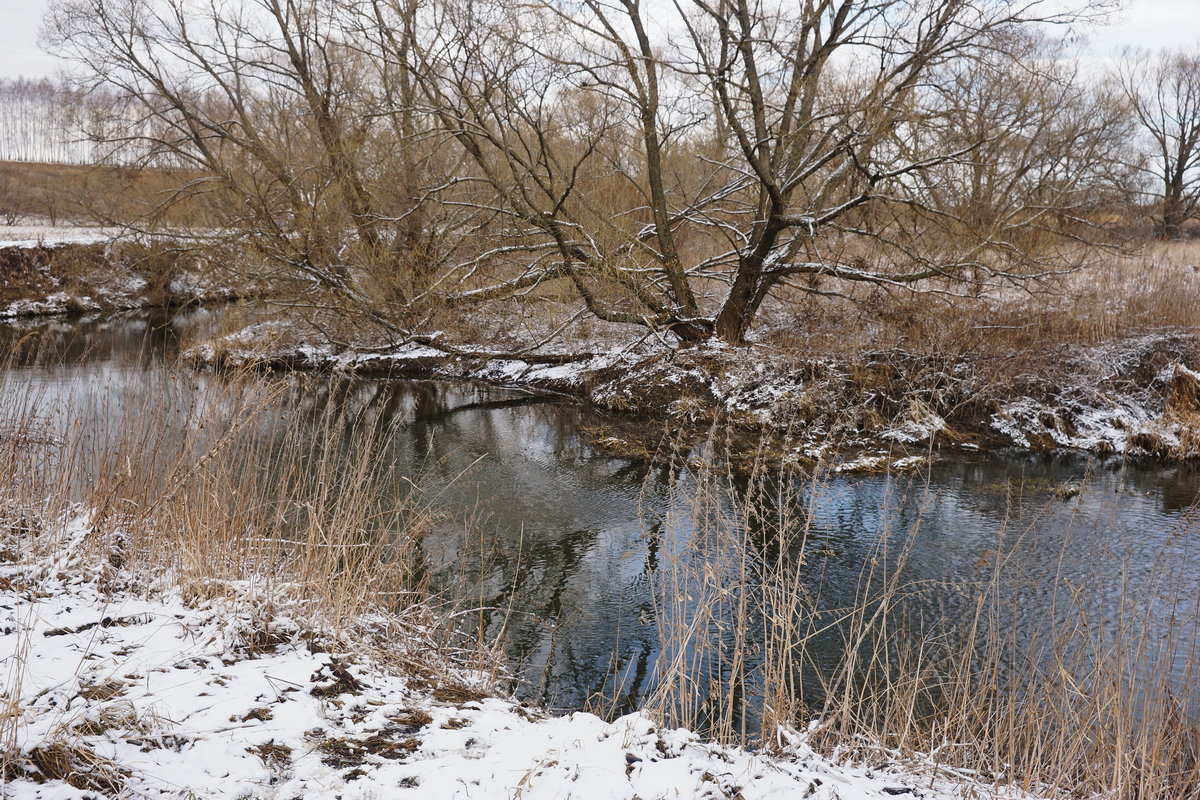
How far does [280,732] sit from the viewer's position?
116 inches

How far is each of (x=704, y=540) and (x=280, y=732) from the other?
2.73 m

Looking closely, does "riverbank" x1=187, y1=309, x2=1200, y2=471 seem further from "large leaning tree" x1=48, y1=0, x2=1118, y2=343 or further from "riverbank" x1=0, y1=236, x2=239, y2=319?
"riverbank" x1=0, y1=236, x2=239, y2=319

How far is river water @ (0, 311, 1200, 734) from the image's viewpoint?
482 centimetres

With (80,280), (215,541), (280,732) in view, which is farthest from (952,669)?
(80,280)

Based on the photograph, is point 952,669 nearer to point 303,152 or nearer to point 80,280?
point 303,152

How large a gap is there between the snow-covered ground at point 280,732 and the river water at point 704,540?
31.5 inches

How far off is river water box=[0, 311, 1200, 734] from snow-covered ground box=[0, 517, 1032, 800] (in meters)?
0.80

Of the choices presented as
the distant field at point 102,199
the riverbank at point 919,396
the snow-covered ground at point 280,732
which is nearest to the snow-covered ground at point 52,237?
the distant field at point 102,199

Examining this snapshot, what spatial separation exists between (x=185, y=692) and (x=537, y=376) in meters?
11.2

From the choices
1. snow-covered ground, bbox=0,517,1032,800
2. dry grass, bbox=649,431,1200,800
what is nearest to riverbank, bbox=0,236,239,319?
snow-covered ground, bbox=0,517,1032,800

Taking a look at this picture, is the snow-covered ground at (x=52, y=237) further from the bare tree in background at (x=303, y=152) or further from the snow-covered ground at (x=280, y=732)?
the snow-covered ground at (x=280, y=732)

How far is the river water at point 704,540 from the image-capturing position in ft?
15.8

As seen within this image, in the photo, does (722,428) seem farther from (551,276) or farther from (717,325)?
(551,276)

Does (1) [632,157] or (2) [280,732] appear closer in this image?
(2) [280,732]
